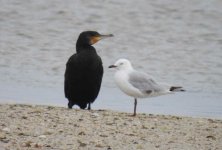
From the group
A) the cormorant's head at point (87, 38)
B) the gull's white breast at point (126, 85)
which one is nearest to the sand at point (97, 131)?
the gull's white breast at point (126, 85)

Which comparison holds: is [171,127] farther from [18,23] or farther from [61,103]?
[18,23]

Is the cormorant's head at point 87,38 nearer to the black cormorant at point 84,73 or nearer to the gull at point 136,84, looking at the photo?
the black cormorant at point 84,73

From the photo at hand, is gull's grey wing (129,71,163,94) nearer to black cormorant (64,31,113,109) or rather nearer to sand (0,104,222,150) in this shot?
sand (0,104,222,150)

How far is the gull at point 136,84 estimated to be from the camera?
10945 mm

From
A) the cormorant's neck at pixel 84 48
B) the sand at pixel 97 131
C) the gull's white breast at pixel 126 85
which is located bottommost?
the sand at pixel 97 131

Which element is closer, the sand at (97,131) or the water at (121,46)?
the sand at (97,131)

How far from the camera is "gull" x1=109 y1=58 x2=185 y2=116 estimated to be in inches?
431

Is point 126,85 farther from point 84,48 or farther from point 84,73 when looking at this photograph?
point 84,48

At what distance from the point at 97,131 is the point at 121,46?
892cm

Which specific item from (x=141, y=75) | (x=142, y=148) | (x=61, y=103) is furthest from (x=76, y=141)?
(x=61, y=103)

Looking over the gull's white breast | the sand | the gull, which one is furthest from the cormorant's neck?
the sand

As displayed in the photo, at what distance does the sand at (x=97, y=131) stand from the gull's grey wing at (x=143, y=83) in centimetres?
40

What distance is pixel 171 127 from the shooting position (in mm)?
9961

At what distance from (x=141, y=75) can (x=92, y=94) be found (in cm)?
92
